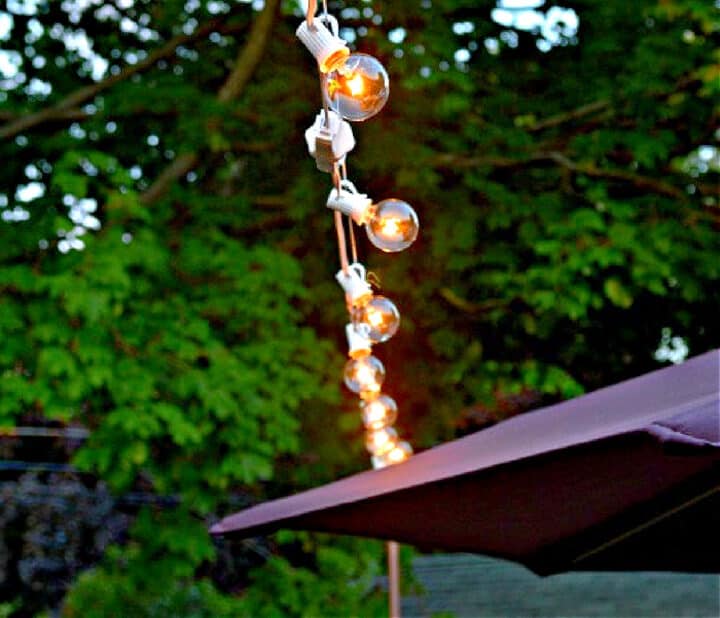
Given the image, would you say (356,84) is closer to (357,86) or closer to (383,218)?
(357,86)

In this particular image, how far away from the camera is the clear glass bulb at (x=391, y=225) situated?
223cm

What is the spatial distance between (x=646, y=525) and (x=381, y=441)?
82 centimetres

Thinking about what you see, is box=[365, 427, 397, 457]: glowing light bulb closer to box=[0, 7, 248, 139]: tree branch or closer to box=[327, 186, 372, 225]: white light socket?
box=[327, 186, 372, 225]: white light socket

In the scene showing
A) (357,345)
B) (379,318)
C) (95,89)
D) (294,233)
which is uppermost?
(95,89)

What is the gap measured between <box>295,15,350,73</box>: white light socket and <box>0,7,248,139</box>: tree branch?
16.9 feet

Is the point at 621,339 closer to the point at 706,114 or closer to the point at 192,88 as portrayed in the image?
the point at 706,114

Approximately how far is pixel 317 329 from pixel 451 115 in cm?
162

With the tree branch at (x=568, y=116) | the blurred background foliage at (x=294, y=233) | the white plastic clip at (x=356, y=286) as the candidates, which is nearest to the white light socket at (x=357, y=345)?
the white plastic clip at (x=356, y=286)

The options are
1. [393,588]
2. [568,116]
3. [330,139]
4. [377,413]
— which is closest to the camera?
[330,139]

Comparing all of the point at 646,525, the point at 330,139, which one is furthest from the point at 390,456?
the point at 330,139

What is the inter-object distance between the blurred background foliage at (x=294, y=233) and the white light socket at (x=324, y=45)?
4.06m

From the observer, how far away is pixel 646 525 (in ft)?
9.20

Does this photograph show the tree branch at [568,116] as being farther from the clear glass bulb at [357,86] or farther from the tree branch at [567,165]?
the clear glass bulb at [357,86]

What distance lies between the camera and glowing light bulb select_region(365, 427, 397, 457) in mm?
3332
